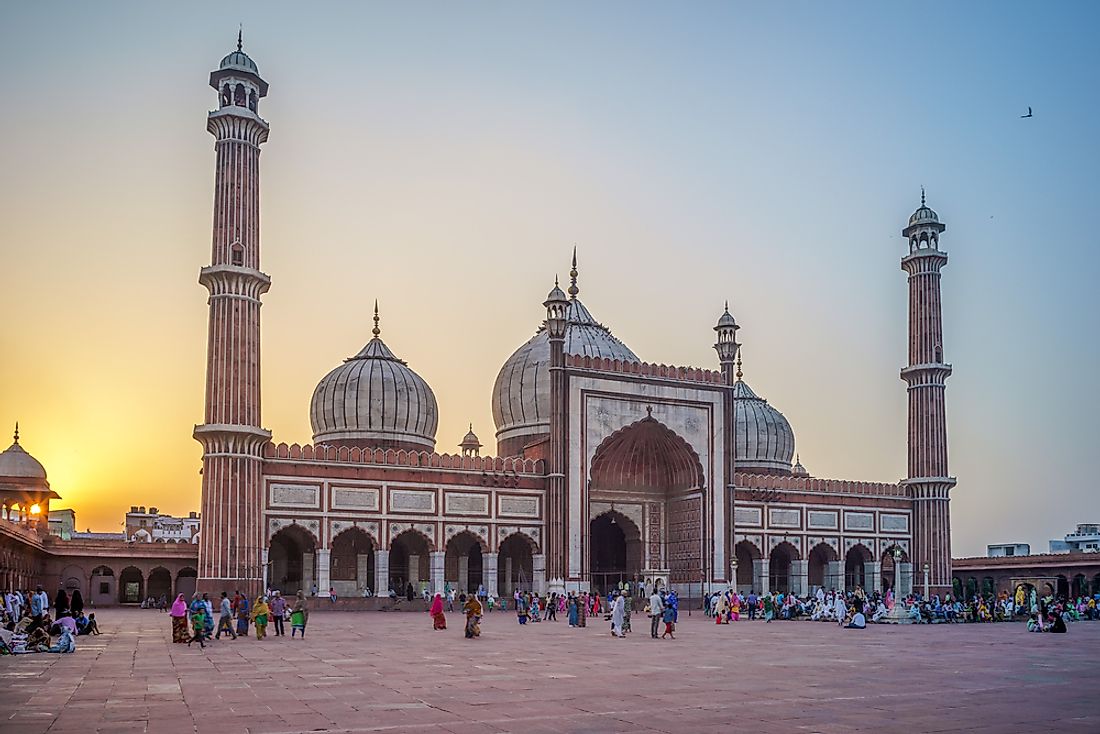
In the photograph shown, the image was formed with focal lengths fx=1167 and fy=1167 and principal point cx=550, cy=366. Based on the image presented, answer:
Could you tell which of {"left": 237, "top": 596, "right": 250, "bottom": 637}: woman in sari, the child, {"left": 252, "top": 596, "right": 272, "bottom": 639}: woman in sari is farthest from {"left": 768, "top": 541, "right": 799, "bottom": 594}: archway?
{"left": 252, "top": 596, "right": 272, "bottom": 639}: woman in sari

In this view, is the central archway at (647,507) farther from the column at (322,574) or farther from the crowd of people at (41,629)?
the crowd of people at (41,629)

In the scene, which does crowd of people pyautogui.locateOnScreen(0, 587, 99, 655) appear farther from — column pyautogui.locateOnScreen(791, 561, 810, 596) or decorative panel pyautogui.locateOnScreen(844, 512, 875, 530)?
decorative panel pyautogui.locateOnScreen(844, 512, 875, 530)

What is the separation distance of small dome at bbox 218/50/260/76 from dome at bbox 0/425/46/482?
61.6 feet

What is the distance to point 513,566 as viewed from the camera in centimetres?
3722

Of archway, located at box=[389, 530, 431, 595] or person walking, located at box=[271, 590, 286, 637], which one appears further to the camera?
archway, located at box=[389, 530, 431, 595]

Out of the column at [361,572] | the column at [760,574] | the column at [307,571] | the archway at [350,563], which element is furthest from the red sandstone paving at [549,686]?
the column at [760,574]

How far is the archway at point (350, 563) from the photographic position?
3394 centimetres

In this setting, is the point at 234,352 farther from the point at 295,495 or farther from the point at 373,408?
the point at 373,408

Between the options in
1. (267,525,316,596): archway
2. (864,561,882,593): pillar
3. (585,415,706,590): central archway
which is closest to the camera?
(267,525,316,596): archway

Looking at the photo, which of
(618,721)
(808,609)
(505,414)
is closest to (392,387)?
(505,414)

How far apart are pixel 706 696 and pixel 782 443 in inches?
1419

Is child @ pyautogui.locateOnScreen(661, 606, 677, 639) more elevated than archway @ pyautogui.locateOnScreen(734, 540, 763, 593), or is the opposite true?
child @ pyautogui.locateOnScreen(661, 606, 677, 639)

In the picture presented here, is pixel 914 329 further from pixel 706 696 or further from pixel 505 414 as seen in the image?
pixel 706 696

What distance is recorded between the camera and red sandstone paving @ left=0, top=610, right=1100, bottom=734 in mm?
8672
